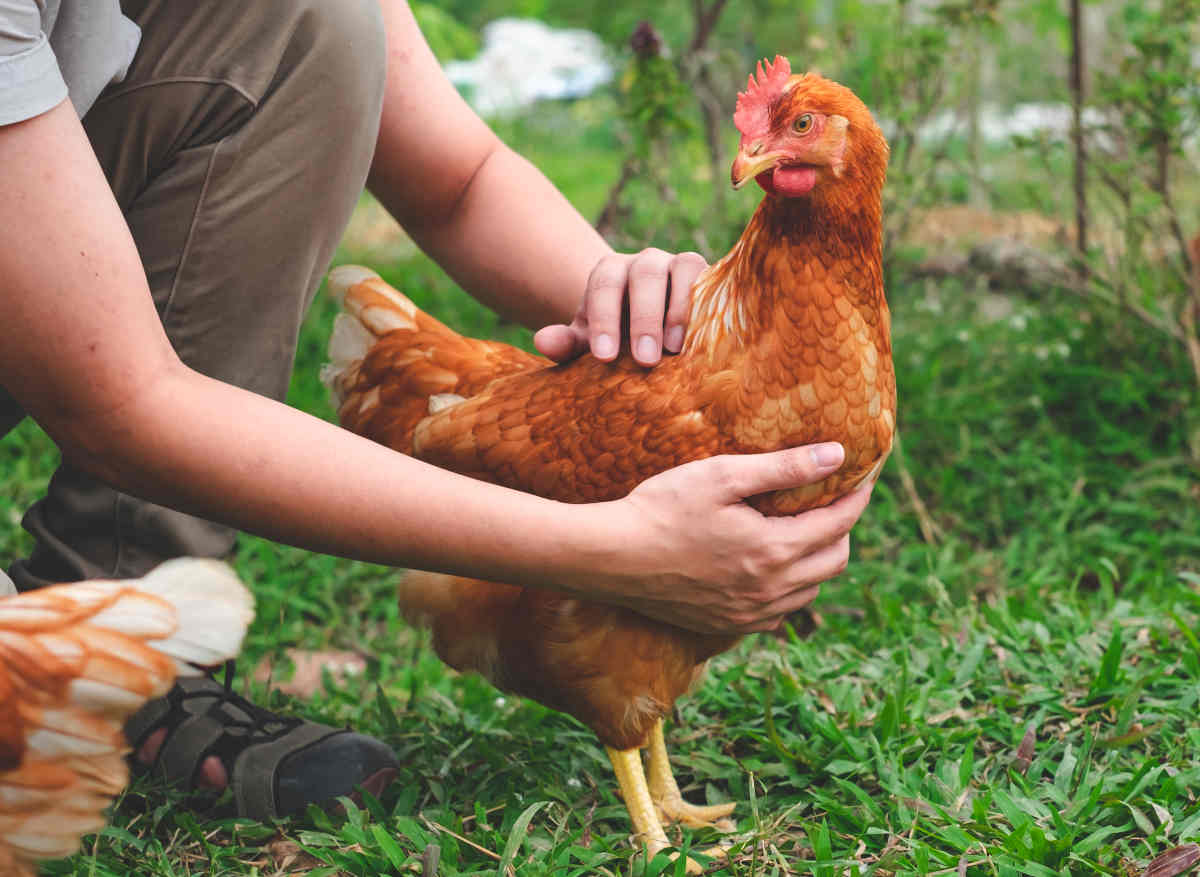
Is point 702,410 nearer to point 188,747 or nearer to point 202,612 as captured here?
point 202,612

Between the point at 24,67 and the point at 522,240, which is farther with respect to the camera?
the point at 522,240

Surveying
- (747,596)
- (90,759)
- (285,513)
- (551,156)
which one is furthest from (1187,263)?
(551,156)

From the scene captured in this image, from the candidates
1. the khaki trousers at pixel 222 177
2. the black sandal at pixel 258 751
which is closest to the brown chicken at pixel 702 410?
the black sandal at pixel 258 751

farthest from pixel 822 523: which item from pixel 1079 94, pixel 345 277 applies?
pixel 1079 94

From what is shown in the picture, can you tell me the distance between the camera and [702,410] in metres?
1.80

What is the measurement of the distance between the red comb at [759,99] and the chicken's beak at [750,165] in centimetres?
7

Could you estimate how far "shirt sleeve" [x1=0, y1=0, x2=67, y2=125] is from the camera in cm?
127

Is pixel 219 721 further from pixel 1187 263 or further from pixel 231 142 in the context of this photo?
pixel 1187 263

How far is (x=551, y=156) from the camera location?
9.57 m

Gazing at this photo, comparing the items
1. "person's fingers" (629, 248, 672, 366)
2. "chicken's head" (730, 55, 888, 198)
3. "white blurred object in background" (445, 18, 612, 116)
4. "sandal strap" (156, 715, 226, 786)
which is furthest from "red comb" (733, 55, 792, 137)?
"white blurred object in background" (445, 18, 612, 116)

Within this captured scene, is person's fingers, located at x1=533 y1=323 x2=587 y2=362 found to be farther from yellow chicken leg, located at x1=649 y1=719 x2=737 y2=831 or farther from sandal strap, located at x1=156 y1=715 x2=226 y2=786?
sandal strap, located at x1=156 y1=715 x2=226 y2=786

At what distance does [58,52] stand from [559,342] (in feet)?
2.91

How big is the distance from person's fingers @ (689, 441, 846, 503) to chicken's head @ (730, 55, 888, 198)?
1.31 ft

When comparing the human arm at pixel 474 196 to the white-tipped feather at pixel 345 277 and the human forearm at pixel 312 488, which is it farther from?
the human forearm at pixel 312 488
